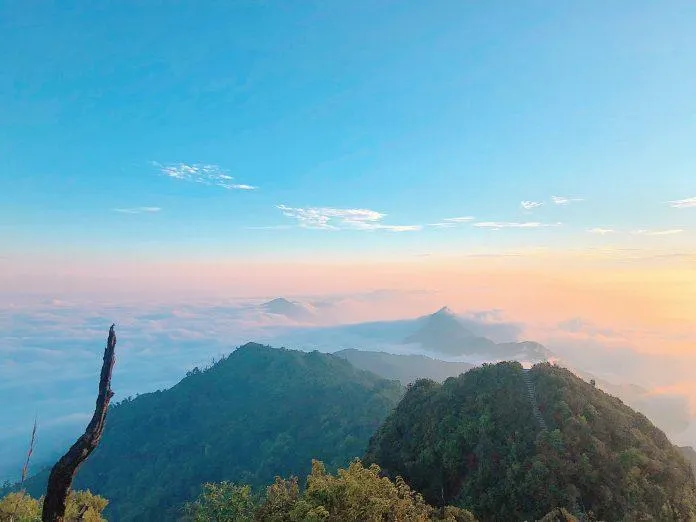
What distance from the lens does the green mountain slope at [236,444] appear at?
138375 millimetres

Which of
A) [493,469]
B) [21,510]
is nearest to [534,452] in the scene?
[493,469]

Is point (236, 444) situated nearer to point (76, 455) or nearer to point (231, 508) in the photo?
point (231, 508)

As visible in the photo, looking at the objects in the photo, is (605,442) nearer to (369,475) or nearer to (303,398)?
(369,475)

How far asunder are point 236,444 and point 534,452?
150 meters

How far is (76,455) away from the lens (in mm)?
12055

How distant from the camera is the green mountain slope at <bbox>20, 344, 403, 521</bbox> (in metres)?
138

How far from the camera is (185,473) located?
158 meters

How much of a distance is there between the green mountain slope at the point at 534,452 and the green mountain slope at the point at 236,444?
220 ft

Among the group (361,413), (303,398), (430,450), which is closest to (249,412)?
(303,398)

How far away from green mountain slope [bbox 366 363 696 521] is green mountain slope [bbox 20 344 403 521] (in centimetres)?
6691

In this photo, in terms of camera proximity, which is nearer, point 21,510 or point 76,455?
point 76,455

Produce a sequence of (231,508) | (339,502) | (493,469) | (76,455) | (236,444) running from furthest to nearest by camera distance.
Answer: (236,444) < (493,469) < (231,508) < (339,502) < (76,455)

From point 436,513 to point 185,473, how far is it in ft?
514

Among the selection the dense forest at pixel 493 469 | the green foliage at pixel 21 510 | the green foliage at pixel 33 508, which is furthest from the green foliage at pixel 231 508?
the green foliage at pixel 21 510
